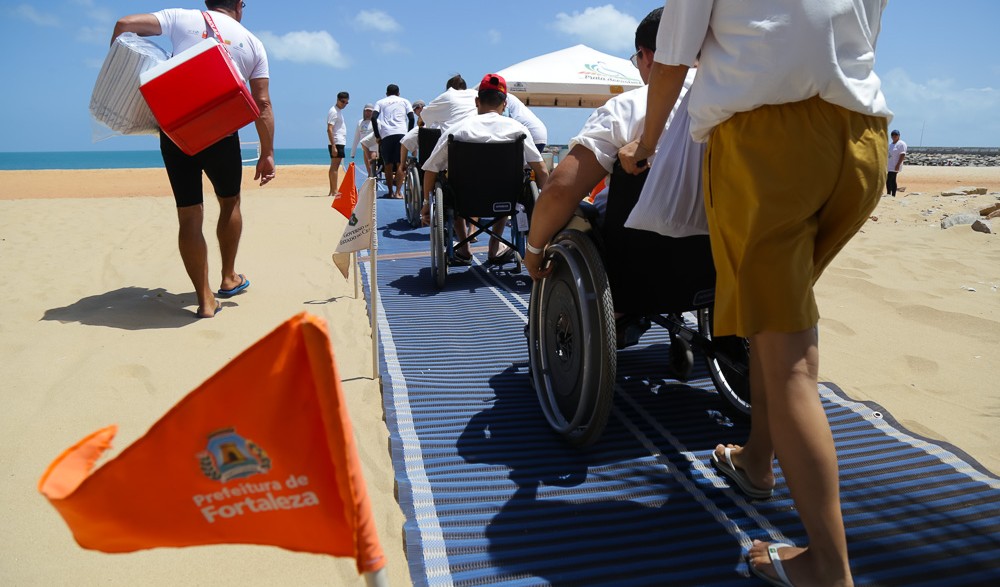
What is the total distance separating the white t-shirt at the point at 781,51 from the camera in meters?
1.24

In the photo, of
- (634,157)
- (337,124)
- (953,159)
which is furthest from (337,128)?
(953,159)

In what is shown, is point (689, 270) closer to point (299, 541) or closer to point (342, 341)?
point (299, 541)

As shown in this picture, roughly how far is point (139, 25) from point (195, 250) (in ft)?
3.90

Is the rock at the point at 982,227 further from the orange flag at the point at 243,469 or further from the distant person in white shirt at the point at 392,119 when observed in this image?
the orange flag at the point at 243,469

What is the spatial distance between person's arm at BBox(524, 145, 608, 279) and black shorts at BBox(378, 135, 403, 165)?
289 inches

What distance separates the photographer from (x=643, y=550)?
64.0 inches

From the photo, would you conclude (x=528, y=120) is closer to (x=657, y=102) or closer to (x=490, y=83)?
(x=490, y=83)

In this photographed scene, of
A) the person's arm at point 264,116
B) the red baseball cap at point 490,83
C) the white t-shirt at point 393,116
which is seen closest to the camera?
the person's arm at point 264,116

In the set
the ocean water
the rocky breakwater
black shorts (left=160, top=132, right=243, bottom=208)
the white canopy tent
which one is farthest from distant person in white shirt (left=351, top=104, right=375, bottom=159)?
the rocky breakwater

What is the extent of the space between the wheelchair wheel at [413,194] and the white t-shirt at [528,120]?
1.48 m

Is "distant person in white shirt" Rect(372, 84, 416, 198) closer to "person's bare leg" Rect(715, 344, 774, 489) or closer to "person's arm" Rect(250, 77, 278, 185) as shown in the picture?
"person's arm" Rect(250, 77, 278, 185)

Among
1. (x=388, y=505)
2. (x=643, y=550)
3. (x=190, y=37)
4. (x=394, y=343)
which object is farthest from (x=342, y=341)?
(x=643, y=550)

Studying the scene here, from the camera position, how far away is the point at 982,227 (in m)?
6.61

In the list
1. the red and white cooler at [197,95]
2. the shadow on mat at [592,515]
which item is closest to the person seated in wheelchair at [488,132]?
the red and white cooler at [197,95]
